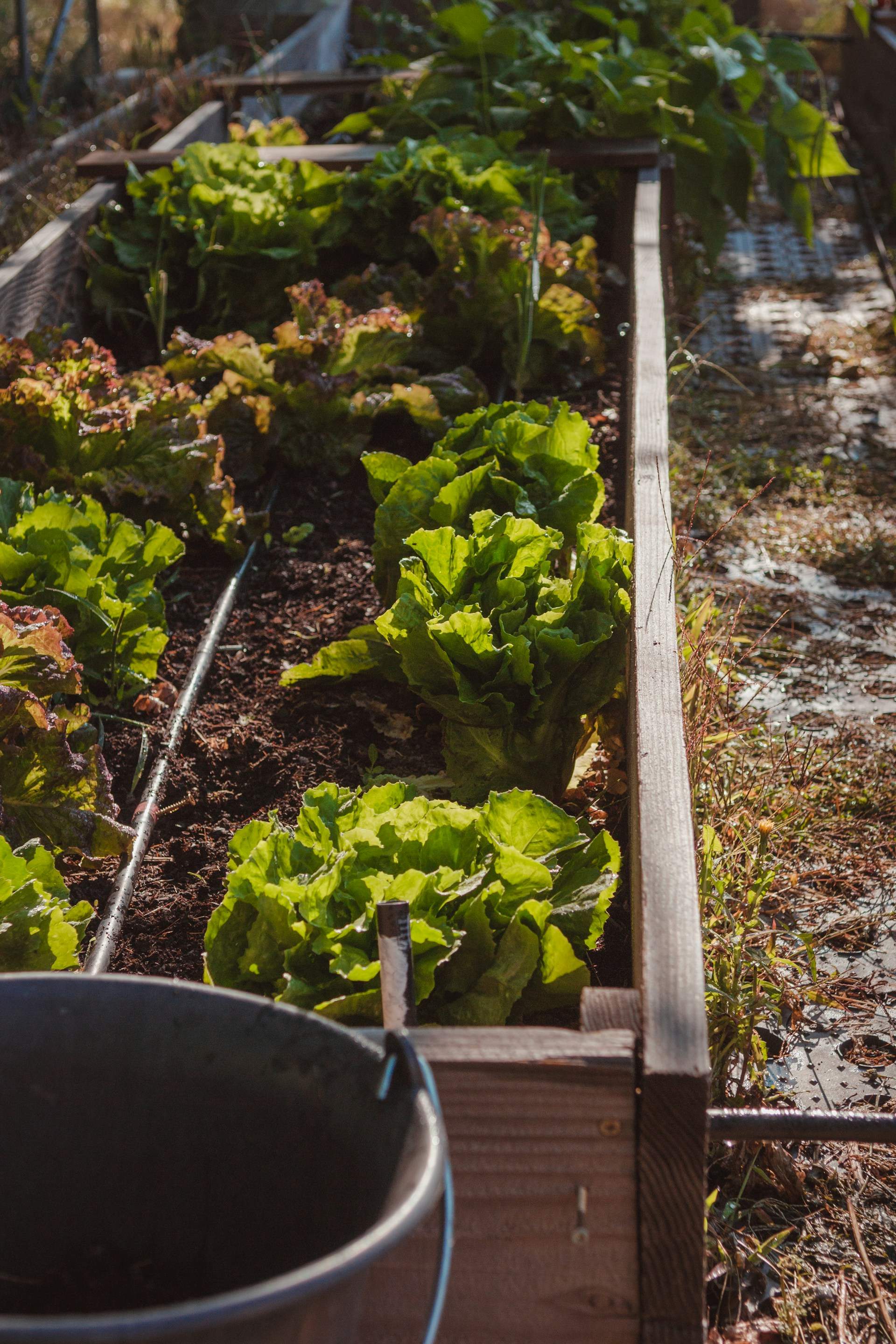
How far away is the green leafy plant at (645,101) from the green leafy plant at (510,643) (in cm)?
342

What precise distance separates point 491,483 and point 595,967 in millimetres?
1116

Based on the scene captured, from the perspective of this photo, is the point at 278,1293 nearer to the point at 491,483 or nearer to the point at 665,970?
the point at 665,970

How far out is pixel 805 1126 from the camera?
5.01ft

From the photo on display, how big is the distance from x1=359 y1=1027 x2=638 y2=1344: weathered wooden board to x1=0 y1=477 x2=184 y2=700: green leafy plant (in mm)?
1458

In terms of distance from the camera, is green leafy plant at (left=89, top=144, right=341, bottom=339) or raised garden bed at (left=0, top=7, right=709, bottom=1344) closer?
raised garden bed at (left=0, top=7, right=709, bottom=1344)

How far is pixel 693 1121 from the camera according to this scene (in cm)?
133

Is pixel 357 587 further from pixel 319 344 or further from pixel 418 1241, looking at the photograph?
pixel 418 1241

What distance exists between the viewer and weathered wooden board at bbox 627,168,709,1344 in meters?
1.33

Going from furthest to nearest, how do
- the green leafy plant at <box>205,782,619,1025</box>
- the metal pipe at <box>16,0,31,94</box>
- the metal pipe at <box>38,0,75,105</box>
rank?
the metal pipe at <box>38,0,75,105</box> → the metal pipe at <box>16,0,31,94</box> → the green leafy plant at <box>205,782,619,1025</box>

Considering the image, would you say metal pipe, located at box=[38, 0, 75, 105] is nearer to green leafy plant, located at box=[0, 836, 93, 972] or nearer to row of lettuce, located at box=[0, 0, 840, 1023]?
row of lettuce, located at box=[0, 0, 840, 1023]

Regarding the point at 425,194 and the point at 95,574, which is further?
the point at 425,194

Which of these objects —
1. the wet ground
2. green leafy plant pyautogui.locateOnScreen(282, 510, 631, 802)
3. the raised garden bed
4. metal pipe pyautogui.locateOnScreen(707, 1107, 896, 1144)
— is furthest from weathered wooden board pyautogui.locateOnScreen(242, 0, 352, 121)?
metal pipe pyautogui.locateOnScreen(707, 1107, 896, 1144)

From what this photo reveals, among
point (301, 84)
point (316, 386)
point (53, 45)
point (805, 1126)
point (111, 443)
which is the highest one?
point (53, 45)

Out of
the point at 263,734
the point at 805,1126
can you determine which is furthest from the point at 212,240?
the point at 805,1126
